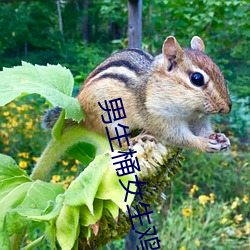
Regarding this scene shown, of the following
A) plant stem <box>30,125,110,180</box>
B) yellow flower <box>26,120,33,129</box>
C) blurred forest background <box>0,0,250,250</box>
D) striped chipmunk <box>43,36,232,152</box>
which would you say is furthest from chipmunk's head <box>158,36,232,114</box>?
yellow flower <box>26,120,33,129</box>

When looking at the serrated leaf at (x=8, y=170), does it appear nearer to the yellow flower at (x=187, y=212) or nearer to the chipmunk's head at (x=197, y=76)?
the chipmunk's head at (x=197, y=76)

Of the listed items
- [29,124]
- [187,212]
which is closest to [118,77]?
[187,212]

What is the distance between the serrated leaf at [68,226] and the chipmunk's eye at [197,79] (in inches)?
11.3

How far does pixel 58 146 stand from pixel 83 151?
0.11 feet

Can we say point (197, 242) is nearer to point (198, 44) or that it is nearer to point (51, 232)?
point (198, 44)

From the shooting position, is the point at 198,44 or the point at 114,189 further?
the point at 198,44

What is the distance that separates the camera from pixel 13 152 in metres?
2.73

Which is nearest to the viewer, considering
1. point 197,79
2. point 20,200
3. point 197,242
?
point 20,200

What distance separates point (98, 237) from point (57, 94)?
0.17 meters

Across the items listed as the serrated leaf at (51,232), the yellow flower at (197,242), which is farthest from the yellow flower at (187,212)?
the serrated leaf at (51,232)

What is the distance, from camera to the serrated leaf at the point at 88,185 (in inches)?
17.6

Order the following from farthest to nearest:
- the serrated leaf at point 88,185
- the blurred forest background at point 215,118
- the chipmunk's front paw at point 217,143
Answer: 1. the blurred forest background at point 215,118
2. the chipmunk's front paw at point 217,143
3. the serrated leaf at point 88,185

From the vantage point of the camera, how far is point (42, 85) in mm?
570

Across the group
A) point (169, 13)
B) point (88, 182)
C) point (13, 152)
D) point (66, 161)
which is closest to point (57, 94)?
point (88, 182)
